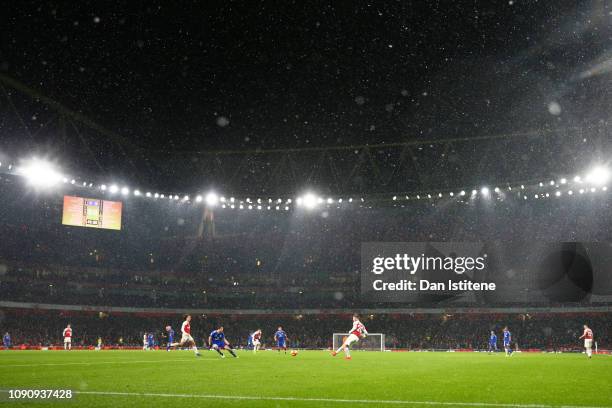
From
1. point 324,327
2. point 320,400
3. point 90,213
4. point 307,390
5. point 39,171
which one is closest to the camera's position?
point 320,400

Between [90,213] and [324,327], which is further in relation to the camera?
[324,327]

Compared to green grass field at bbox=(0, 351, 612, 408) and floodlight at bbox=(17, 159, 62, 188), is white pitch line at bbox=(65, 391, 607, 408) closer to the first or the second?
green grass field at bbox=(0, 351, 612, 408)

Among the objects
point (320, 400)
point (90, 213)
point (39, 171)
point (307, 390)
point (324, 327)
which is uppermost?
point (39, 171)

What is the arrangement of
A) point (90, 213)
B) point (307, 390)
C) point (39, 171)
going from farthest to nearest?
point (90, 213), point (39, 171), point (307, 390)

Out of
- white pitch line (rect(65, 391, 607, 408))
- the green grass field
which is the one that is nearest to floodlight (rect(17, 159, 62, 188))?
the green grass field

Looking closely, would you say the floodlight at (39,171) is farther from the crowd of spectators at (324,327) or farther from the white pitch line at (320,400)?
the white pitch line at (320,400)

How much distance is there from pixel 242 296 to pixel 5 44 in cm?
4732

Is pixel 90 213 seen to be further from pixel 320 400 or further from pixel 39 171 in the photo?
pixel 320 400

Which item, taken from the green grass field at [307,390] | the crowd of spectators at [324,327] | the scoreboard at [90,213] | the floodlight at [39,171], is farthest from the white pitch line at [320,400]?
the crowd of spectators at [324,327]

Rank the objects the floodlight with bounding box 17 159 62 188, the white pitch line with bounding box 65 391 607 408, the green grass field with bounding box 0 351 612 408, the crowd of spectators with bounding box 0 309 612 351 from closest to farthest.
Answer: the white pitch line with bounding box 65 391 607 408 → the green grass field with bounding box 0 351 612 408 → the floodlight with bounding box 17 159 62 188 → the crowd of spectators with bounding box 0 309 612 351

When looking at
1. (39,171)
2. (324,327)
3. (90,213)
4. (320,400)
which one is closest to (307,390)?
(320,400)

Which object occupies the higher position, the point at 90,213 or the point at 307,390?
the point at 90,213

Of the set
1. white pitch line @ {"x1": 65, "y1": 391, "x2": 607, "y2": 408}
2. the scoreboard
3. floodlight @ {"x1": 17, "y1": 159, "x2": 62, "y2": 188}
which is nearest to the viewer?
white pitch line @ {"x1": 65, "y1": 391, "x2": 607, "y2": 408}

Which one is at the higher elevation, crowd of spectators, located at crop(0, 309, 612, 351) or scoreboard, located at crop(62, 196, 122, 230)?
scoreboard, located at crop(62, 196, 122, 230)
